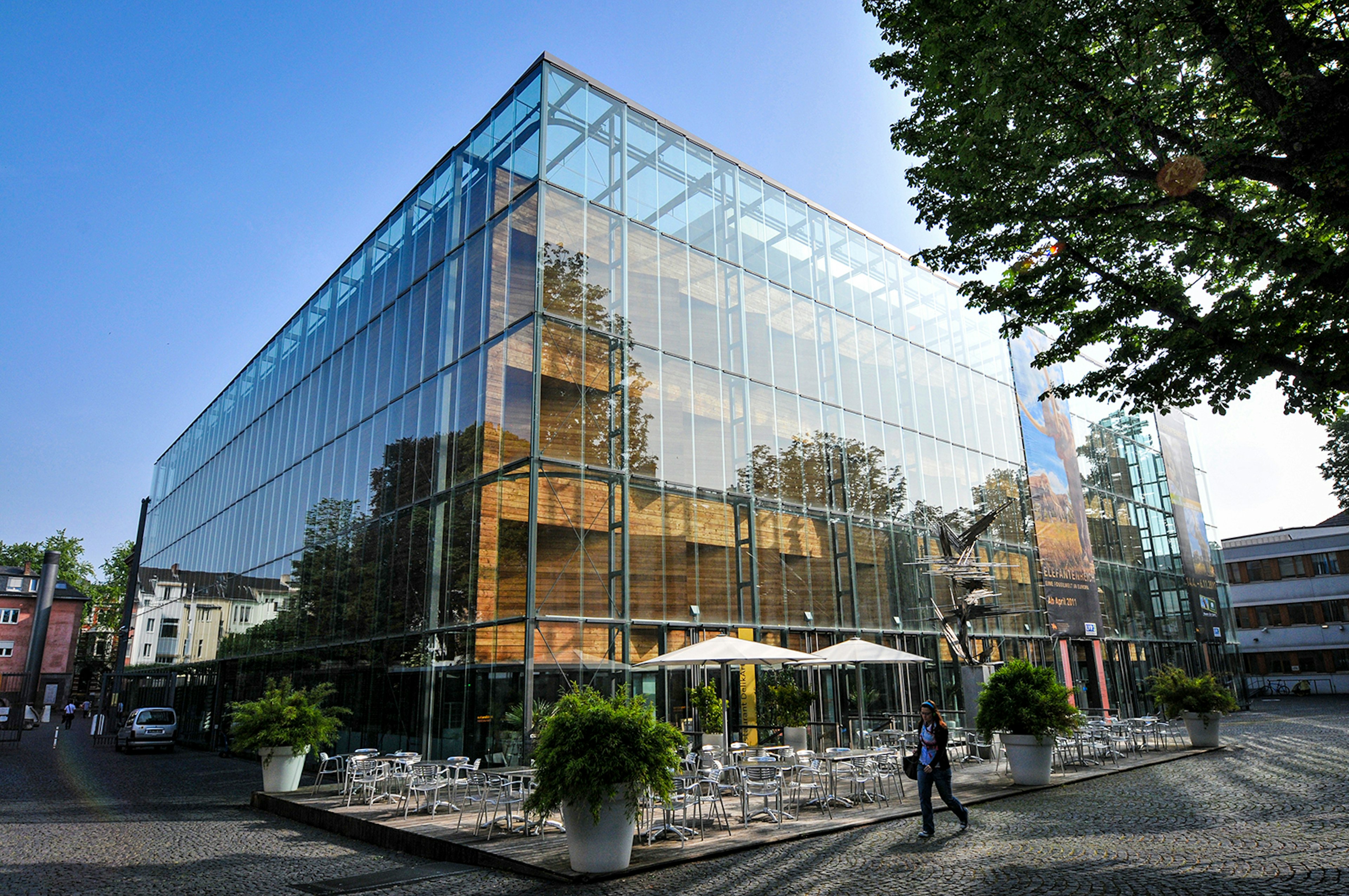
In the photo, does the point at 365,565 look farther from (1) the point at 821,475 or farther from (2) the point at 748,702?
(1) the point at 821,475

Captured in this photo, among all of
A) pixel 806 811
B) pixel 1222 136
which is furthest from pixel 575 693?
pixel 1222 136

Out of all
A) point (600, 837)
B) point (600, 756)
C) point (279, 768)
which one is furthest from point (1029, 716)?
point (279, 768)

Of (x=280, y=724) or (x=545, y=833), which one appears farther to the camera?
(x=280, y=724)

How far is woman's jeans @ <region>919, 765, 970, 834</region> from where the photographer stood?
1012 centimetres

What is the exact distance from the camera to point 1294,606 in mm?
58312

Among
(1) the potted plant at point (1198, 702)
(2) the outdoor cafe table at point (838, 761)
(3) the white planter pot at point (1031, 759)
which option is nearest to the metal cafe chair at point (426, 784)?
(2) the outdoor cafe table at point (838, 761)

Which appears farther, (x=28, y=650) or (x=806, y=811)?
(x=28, y=650)

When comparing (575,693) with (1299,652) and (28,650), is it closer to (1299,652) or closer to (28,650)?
(1299,652)

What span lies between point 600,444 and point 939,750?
9358mm

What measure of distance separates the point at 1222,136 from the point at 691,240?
13.6 m

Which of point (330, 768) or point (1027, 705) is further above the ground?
point (1027, 705)

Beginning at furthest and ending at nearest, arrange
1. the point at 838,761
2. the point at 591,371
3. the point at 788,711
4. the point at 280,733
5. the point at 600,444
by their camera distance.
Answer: the point at 788,711 < the point at 591,371 < the point at 600,444 < the point at 280,733 < the point at 838,761

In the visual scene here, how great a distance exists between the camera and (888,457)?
24.9 m

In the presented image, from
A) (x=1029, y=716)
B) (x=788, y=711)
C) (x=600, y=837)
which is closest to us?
(x=600, y=837)
